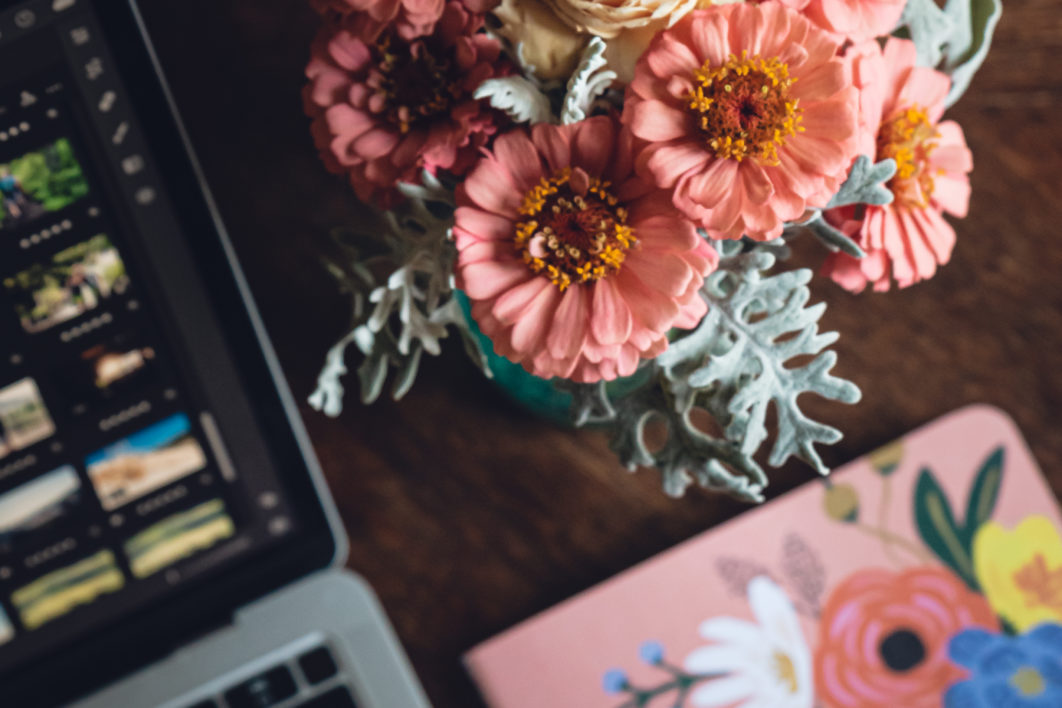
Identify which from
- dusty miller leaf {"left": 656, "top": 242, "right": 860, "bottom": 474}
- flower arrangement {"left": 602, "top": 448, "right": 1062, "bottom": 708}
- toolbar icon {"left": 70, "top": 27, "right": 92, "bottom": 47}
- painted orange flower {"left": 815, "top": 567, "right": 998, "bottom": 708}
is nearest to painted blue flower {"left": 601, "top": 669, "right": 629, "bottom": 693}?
flower arrangement {"left": 602, "top": 448, "right": 1062, "bottom": 708}

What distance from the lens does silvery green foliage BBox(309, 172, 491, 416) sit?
0.32 m

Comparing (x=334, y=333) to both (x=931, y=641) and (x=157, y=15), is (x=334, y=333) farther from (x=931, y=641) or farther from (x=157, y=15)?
(x=931, y=641)

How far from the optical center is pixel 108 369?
1.20ft

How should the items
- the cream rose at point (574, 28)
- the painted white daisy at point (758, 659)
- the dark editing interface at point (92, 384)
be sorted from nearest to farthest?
the cream rose at point (574, 28) < the dark editing interface at point (92, 384) < the painted white daisy at point (758, 659)

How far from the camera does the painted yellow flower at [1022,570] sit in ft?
1.59

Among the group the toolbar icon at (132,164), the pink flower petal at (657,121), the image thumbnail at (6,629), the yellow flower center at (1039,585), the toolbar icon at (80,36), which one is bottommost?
the yellow flower center at (1039,585)

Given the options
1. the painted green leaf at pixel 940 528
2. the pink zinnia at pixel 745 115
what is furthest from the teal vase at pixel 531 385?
the painted green leaf at pixel 940 528

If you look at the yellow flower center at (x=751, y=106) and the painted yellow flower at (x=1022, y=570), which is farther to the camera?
the painted yellow flower at (x=1022, y=570)

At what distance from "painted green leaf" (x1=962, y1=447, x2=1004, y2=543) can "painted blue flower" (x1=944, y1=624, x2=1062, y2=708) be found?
57 millimetres

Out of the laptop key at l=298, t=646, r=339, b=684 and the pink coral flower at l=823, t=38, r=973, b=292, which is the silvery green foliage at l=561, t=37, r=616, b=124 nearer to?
the pink coral flower at l=823, t=38, r=973, b=292

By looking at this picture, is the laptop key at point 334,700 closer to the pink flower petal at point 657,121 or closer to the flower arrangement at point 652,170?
the flower arrangement at point 652,170

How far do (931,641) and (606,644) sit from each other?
→ 0.65 ft

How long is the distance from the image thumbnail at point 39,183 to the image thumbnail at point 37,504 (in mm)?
119

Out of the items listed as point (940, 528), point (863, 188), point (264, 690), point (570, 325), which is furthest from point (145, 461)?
point (940, 528)
